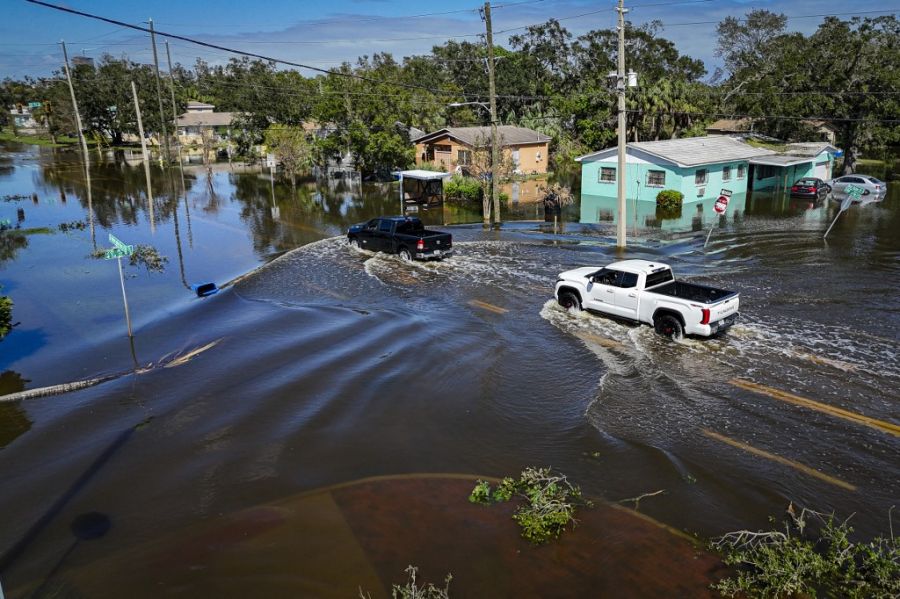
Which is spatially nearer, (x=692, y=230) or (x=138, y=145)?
(x=692, y=230)

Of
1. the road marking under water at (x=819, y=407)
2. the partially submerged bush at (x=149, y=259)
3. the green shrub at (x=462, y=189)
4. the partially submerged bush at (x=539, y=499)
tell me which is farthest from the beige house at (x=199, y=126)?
the partially submerged bush at (x=539, y=499)

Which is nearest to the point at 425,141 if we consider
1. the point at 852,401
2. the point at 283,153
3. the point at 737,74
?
the point at 283,153

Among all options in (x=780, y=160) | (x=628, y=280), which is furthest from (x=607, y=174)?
(x=628, y=280)

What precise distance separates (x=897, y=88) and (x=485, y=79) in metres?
44.3

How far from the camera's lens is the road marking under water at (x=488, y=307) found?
18656 mm

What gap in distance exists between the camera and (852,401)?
39.8 feet

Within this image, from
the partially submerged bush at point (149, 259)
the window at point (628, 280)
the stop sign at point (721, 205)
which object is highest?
the stop sign at point (721, 205)

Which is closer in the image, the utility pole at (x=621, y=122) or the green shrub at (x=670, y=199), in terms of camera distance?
the utility pole at (x=621, y=122)

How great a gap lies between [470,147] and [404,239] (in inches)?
1031

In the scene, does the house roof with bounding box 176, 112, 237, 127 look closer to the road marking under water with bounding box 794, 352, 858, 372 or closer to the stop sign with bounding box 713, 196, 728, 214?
the stop sign with bounding box 713, 196, 728, 214

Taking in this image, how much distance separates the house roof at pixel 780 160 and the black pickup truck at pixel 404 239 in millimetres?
27614

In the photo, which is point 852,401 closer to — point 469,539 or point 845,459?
point 845,459

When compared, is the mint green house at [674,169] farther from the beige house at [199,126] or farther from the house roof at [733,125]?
the beige house at [199,126]

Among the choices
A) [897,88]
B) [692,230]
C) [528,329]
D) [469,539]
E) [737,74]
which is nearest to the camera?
[469,539]
